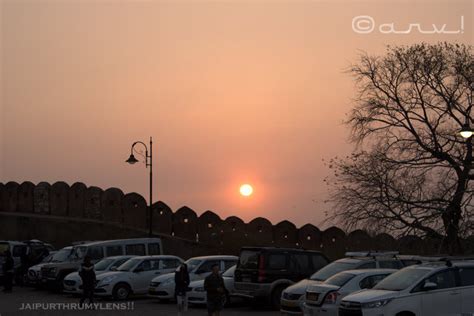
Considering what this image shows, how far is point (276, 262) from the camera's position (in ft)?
77.4

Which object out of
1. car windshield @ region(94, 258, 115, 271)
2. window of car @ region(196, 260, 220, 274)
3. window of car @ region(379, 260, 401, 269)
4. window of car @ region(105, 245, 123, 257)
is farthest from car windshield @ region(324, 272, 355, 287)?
window of car @ region(105, 245, 123, 257)

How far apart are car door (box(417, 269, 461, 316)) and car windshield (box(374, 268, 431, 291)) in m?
0.26

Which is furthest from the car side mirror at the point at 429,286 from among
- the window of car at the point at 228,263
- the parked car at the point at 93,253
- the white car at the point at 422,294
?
the parked car at the point at 93,253

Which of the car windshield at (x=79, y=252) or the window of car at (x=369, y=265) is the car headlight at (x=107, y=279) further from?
the window of car at (x=369, y=265)

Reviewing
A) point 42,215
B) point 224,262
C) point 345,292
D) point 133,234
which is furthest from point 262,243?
point 345,292

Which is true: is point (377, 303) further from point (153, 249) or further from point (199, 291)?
point (153, 249)

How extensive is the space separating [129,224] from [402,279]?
3737 centimetres

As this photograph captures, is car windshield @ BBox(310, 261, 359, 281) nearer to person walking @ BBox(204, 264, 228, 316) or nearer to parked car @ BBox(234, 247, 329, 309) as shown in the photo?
parked car @ BBox(234, 247, 329, 309)

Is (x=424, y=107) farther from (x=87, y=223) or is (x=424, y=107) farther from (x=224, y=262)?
(x=87, y=223)

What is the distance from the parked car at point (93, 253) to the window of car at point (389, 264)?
1391cm

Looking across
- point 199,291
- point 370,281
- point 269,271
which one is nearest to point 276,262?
point 269,271

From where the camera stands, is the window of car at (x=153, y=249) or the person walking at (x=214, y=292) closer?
the person walking at (x=214, y=292)

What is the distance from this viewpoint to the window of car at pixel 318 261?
24.2 metres

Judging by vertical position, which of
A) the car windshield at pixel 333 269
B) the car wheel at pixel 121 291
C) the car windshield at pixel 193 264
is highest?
the car windshield at pixel 193 264
